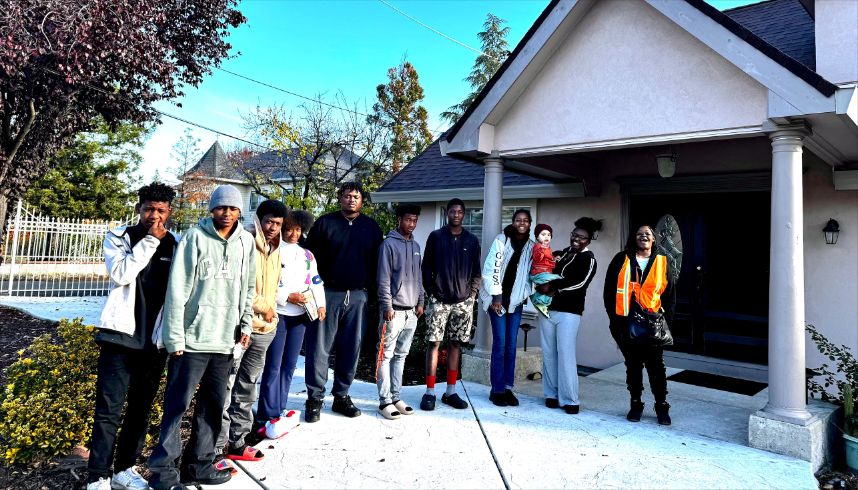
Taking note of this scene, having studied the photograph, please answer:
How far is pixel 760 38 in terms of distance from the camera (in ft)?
13.1

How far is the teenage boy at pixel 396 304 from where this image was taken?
4340 millimetres

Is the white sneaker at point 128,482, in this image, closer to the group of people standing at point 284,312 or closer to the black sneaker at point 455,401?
the group of people standing at point 284,312

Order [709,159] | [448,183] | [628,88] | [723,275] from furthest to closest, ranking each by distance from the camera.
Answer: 1. [448,183]
2. [723,275]
3. [709,159]
4. [628,88]

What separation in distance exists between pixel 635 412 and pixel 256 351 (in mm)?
3466

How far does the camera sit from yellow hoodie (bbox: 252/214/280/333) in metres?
3.43

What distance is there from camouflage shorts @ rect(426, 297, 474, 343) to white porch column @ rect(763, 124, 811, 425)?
2598 millimetres

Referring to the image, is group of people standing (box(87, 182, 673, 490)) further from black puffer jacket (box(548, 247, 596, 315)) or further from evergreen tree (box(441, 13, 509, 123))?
evergreen tree (box(441, 13, 509, 123))

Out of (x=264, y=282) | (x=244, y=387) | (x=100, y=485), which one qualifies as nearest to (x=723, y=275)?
(x=264, y=282)

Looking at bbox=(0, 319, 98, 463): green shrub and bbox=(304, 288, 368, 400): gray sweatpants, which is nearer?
bbox=(0, 319, 98, 463): green shrub

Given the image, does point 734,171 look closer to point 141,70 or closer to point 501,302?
point 501,302

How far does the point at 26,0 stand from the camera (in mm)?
8594

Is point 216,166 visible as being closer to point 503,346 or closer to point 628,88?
point 503,346

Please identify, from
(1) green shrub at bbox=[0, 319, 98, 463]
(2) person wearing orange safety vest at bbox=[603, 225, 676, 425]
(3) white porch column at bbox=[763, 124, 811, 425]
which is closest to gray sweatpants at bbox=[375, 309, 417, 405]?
(2) person wearing orange safety vest at bbox=[603, 225, 676, 425]

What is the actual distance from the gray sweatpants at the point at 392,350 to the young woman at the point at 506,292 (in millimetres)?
956
